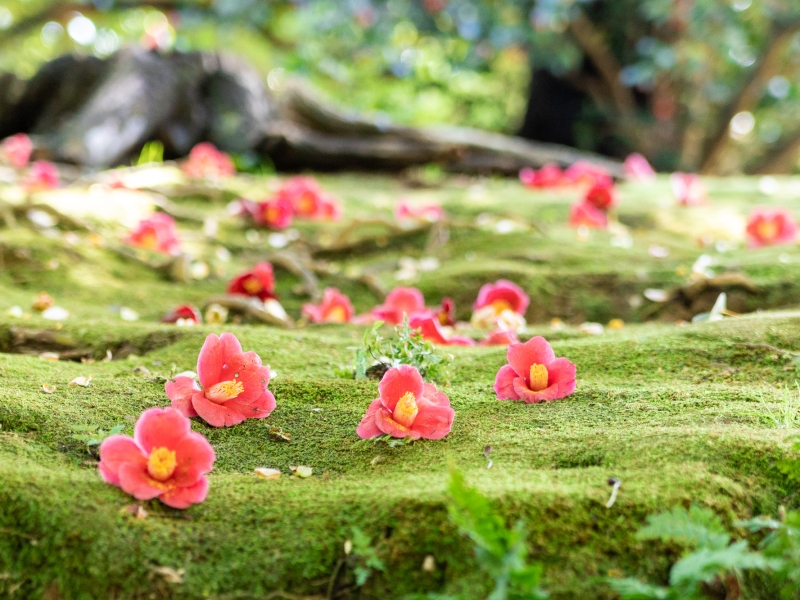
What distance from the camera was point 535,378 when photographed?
159cm

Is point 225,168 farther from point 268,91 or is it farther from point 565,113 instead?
point 565,113

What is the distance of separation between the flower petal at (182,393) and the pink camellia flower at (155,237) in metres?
1.94

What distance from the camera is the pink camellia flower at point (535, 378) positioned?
61.8 inches

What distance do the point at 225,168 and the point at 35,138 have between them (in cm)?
138

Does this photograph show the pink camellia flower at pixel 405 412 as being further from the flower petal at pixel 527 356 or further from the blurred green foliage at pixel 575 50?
the blurred green foliage at pixel 575 50

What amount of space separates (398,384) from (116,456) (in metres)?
0.48

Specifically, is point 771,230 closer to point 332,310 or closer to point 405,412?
point 332,310

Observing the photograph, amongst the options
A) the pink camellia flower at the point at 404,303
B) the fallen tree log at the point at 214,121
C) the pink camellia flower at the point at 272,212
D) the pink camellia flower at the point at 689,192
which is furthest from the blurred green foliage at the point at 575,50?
the pink camellia flower at the point at 404,303

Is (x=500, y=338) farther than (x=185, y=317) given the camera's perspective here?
No

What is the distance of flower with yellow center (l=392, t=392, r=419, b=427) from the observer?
4.55ft

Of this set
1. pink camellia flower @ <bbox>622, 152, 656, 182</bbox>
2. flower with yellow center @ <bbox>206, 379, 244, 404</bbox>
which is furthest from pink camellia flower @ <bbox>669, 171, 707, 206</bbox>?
flower with yellow center @ <bbox>206, 379, 244, 404</bbox>

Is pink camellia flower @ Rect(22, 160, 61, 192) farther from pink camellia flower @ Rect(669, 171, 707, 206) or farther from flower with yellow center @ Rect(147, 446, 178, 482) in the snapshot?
pink camellia flower @ Rect(669, 171, 707, 206)

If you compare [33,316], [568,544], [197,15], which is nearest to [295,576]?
[568,544]

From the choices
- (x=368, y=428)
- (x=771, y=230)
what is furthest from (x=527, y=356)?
(x=771, y=230)
